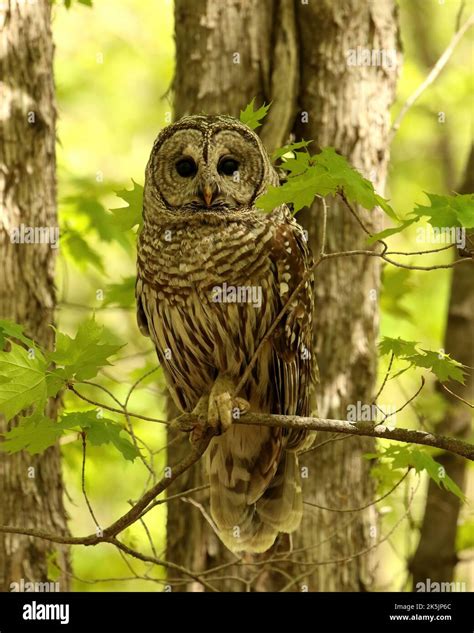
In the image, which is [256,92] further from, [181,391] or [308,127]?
[181,391]

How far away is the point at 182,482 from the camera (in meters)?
5.14

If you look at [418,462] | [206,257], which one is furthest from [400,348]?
[206,257]

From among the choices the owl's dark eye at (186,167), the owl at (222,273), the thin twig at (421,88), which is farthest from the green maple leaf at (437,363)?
the thin twig at (421,88)

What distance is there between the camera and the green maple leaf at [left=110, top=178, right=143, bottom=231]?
406cm

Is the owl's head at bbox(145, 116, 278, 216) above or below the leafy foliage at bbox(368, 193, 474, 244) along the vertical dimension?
above

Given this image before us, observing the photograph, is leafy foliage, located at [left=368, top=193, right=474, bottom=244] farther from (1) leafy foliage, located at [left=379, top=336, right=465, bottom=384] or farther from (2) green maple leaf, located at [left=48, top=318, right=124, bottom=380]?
(2) green maple leaf, located at [left=48, top=318, right=124, bottom=380]

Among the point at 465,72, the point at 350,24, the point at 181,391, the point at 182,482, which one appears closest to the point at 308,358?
the point at 181,391

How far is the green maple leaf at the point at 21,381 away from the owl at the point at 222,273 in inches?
36.0

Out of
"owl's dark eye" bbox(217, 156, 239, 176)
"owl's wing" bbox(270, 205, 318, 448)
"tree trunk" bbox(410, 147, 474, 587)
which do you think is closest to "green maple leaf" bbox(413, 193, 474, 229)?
"owl's wing" bbox(270, 205, 318, 448)

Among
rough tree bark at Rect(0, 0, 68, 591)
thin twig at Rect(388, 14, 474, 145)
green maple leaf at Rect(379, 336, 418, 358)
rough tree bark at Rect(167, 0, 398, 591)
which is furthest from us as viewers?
thin twig at Rect(388, 14, 474, 145)

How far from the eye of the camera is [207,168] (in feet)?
12.3

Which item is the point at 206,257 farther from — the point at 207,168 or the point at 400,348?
the point at 400,348

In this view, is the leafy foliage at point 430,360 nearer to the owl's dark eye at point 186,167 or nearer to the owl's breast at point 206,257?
the owl's breast at point 206,257
